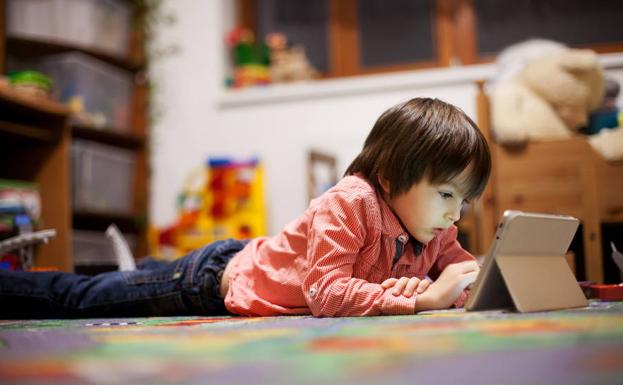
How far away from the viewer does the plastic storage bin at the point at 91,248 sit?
227cm

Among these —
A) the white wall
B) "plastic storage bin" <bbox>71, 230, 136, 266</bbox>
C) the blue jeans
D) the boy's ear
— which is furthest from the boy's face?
"plastic storage bin" <bbox>71, 230, 136, 266</bbox>

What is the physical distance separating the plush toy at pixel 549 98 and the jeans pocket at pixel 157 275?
0.94 meters

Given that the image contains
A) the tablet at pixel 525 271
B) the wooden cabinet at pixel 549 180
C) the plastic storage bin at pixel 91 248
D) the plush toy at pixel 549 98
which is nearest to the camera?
the tablet at pixel 525 271

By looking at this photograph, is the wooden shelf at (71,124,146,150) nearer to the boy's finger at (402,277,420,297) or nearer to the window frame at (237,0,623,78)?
the window frame at (237,0,623,78)

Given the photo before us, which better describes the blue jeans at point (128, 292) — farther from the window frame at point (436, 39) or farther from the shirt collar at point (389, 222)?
the window frame at point (436, 39)

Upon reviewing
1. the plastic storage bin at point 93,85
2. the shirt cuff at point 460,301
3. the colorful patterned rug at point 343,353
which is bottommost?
the shirt cuff at point 460,301

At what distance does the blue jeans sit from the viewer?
3.72 feet

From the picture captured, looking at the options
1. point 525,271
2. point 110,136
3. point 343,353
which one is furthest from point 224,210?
point 343,353

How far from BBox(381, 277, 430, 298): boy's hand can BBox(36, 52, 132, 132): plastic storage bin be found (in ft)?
6.01

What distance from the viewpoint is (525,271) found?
83 centimetres

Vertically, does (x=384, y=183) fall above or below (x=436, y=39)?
below

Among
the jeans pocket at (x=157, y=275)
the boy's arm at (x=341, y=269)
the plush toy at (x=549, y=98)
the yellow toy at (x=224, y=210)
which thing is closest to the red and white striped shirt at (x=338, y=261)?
the boy's arm at (x=341, y=269)

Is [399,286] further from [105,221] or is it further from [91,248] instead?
[105,221]

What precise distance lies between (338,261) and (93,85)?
6.10 ft
